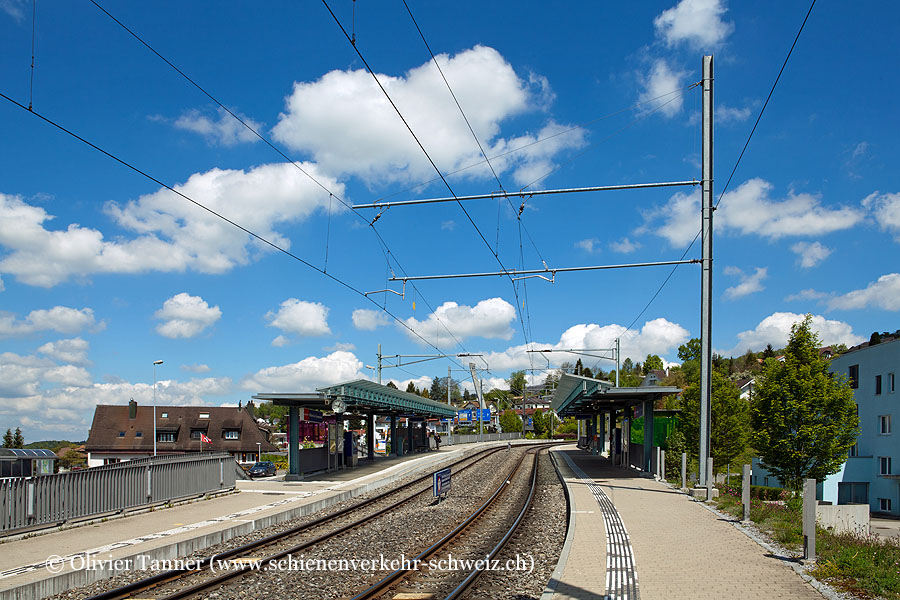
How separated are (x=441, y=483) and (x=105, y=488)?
8765 millimetres

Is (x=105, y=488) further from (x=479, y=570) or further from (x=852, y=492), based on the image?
(x=852, y=492)

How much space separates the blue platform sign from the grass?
27.5 feet

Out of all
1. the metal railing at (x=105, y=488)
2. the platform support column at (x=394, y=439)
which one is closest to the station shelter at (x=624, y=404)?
the platform support column at (x=394, y=439)

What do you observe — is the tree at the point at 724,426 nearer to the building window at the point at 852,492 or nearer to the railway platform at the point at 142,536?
the building window at the point at 852,492

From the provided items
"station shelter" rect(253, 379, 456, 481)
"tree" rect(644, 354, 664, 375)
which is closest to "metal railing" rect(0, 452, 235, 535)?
"station shelter" rect(253, 379, 456, 481)

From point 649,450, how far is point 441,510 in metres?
12.0

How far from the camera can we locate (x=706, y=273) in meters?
19.6

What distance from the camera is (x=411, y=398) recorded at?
3609 cm

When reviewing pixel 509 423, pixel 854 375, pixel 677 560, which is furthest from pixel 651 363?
pixel 677 560

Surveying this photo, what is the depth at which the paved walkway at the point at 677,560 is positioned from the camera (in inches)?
336

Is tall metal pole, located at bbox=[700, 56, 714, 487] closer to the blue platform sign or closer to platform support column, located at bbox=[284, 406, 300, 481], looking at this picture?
the blue platform sign

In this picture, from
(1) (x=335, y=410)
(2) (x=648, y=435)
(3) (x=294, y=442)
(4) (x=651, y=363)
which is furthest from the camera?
(4) (x=651, y=363)

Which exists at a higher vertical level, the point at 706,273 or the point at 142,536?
the point at 706,273

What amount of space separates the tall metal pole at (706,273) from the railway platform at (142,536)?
1042 centimetres
